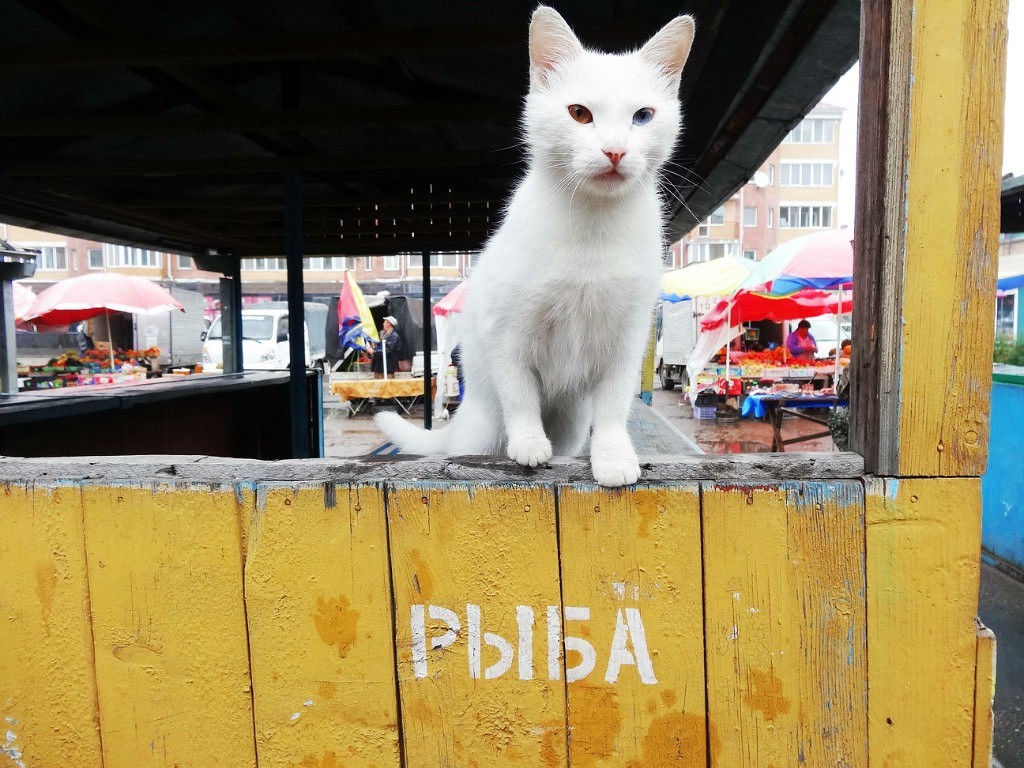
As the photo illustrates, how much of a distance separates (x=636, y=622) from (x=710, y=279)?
35.3ft

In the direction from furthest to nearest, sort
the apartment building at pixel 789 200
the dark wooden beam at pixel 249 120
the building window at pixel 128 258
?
the apartment building at pixel 789 200 < the building window at pixel 128 258 < the dark wooden beam at pixel 249 120

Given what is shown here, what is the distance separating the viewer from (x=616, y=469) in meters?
1.07

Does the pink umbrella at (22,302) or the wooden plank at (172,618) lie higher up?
the pink umbrella at (22,302)

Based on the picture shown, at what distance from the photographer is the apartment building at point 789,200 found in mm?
28938

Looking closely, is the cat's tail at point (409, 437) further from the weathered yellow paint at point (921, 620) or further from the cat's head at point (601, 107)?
the weathered yellow paint at point (921, 620)

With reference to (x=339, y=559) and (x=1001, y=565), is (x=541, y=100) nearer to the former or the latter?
(x=339, y=559)

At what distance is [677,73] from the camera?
1.38m

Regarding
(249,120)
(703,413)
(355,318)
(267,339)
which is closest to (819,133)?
(703,413)

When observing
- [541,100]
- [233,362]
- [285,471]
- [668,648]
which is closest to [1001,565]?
[668,648]

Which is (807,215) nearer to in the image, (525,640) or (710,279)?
(710,279)


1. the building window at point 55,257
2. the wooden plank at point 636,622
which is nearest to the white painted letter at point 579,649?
the wooden plank at point 636,622

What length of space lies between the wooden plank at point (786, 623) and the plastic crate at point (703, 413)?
32.2 ft

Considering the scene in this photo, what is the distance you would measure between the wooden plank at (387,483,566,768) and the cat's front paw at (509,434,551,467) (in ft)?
0.20

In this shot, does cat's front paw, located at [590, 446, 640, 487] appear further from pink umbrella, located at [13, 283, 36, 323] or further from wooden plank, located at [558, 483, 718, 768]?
pink umbrella, located at [13, 283, 36, 323]
